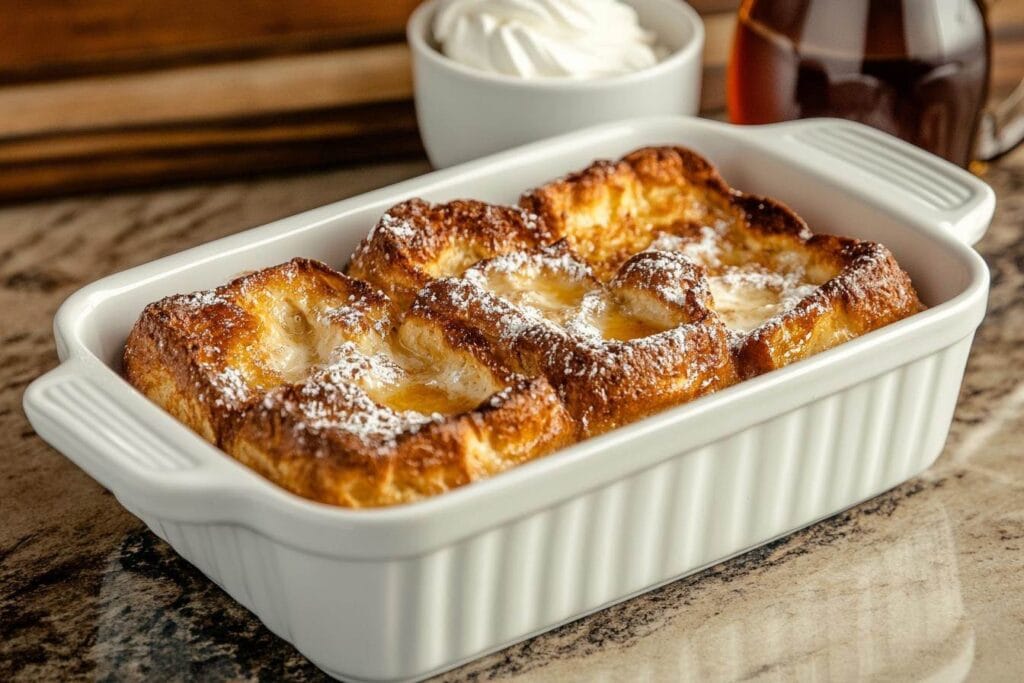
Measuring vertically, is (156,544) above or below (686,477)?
below

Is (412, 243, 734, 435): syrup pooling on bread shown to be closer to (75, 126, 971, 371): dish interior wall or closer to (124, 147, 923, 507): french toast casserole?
(124, 147, 923, 507): french toast casserole

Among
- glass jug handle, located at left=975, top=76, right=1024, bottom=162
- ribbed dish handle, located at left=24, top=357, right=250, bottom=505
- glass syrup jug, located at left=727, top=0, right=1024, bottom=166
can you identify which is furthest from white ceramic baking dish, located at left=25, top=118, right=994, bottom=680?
glass jug handle, located at left=975, top=76, right=1024, bottom=162

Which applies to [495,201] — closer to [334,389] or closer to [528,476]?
[334,389]

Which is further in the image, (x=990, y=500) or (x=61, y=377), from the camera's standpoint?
(x=990, y=500)

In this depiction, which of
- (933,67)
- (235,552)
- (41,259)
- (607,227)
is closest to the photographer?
(235,552)

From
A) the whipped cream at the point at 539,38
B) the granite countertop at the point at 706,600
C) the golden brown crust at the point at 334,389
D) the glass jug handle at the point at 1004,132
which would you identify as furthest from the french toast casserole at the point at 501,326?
the glass jug handle at the point at 1004,132

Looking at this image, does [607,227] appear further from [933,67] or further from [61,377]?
[61,377]

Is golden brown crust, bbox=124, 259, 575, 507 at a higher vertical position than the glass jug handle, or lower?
higher

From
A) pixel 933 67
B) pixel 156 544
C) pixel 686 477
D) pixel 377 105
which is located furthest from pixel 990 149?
pixel 156 544
